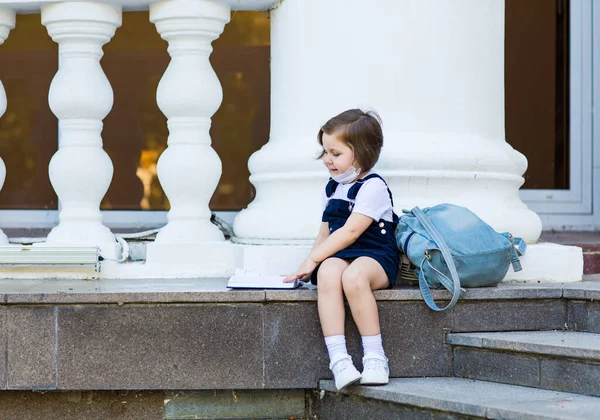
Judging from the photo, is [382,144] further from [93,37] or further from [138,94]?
[138,94]

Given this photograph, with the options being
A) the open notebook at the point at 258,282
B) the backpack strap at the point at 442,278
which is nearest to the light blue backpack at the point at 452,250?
the backpack strap at the point at 442,278

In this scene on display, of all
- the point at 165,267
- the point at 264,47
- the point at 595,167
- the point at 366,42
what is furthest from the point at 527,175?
the point at 165,267

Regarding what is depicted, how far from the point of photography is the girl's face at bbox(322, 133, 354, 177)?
3.48 m

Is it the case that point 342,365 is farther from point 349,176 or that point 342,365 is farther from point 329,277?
point 349,176

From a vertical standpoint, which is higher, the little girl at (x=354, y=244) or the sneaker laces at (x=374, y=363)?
the little girl at (x=354, y=244)

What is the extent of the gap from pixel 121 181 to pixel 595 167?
8.71ft

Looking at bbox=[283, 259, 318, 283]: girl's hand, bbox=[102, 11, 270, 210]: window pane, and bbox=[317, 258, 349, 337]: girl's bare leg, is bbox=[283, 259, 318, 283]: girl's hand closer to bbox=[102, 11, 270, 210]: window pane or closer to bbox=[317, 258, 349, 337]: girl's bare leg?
bbox=[317, 258, 349, 337]: girl's bare leg

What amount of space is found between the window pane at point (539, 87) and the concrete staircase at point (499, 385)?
2390mm

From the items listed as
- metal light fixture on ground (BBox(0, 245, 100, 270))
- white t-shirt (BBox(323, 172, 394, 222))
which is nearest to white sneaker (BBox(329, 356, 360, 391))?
white t-shirt (BBox(323, 172, 394, 222))

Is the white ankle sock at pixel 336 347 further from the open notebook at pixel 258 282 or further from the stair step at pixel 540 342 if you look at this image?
the stair step at pixel 540 342

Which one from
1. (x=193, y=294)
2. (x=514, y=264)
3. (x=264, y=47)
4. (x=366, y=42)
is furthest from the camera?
(x=264, y=47)

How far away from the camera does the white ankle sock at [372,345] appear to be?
130 inches

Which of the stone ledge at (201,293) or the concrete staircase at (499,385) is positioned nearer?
the concrete staircase at (499,385)

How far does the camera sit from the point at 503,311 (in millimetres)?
3506
